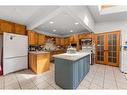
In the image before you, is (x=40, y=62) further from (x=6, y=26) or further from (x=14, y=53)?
(x=6, y=26)

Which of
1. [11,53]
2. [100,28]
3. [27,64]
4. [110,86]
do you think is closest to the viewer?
[110,86]

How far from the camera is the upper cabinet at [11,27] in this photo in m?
3.76

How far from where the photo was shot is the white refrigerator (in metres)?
3.53

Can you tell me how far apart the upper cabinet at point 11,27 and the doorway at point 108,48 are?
424 cm

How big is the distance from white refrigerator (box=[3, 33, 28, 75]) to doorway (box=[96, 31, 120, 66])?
408cm

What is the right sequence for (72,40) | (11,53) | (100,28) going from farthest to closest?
(72,40)
(100,28)
(11,53)

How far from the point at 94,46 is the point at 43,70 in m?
3.34

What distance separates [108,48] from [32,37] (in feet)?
13.9

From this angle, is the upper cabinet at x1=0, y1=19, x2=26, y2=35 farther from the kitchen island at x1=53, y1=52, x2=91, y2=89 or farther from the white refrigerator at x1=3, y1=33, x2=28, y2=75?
the kitchen island at x1=53, y1=52, x2=91, y2=89

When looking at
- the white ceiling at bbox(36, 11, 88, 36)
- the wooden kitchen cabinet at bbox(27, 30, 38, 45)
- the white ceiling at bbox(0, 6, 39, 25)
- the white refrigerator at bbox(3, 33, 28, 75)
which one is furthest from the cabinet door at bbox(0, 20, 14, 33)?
the white ceiling at bbox(36, 11, 88, 36)

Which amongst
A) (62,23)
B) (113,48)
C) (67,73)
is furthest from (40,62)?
(113,48)
